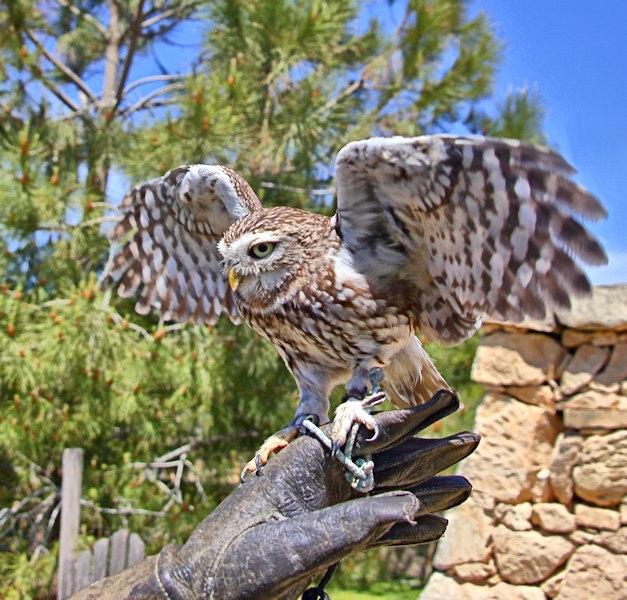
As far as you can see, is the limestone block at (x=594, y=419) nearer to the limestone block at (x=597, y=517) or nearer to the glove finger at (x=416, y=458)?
the limestone block at (x=597, y=517)

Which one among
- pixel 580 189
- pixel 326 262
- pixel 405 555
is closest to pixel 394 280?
pixel 326 262

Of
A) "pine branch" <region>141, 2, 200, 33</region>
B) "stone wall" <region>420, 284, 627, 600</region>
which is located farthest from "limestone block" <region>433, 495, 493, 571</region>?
"pine branch" <region>141, 2, 200, 33</region>

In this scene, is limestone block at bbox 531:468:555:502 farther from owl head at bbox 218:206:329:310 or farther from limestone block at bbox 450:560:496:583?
owl head at bbox 218:206:329:310

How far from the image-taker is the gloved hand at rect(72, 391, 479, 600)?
1.41 meters

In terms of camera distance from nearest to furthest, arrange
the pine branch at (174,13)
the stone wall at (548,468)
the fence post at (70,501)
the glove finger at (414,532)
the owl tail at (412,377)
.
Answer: the glove finger at (414,532), the owl tail at (412,377), the fence post at (70,501), the stone wall at (548,468), the pine branch at (174,13)

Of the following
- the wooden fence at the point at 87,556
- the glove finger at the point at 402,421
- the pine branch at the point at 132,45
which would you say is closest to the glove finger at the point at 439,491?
the glove finger at the point at 402,421

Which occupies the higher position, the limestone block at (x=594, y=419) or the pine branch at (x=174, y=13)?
the pine branch at (x=174, y=13)

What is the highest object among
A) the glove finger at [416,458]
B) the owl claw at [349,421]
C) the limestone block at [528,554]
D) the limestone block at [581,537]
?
the owl claw at [349,421]

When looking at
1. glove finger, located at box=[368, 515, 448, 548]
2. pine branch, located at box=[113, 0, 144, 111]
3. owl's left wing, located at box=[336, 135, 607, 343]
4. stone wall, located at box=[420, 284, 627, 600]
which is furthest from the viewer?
pine branch, located at box=[113, 0, 144, 111]

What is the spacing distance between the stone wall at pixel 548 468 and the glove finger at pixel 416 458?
223 cm

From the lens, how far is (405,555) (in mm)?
6488

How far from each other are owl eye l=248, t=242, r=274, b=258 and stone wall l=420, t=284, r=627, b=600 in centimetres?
242

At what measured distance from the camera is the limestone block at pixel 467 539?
3.83 metres

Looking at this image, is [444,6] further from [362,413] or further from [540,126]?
[362,413]
